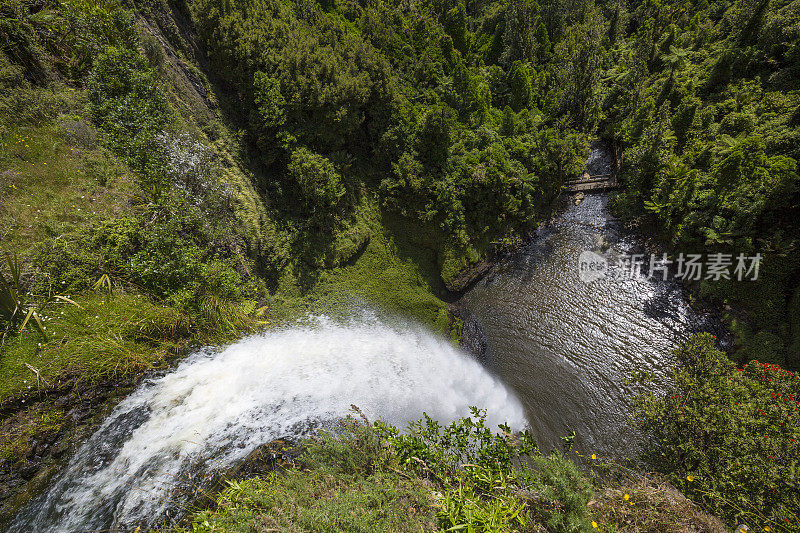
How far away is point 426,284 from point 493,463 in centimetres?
856

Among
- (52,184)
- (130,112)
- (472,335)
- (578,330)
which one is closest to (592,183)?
(578,330)

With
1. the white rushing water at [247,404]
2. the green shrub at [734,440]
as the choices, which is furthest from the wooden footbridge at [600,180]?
the white rushing water at [247,404]

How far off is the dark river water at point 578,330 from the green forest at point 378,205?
0.95 metres

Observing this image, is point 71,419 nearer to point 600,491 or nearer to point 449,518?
point 449,518

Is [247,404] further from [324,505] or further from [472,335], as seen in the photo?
[472,335]

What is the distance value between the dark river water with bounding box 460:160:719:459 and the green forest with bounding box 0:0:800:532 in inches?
37.3

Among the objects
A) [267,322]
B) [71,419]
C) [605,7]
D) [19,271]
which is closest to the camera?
[71,419]

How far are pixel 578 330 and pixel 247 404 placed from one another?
1221cm

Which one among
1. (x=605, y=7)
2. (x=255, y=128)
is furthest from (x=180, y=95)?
(x=605, y=7)

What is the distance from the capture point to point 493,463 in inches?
212

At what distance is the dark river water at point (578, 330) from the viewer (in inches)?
400

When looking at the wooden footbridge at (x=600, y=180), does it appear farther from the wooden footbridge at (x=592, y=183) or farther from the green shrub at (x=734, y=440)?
the green shrub at (x=734, y=440)

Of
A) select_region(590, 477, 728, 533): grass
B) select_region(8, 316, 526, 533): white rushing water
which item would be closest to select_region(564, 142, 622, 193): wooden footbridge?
select_region(8, 316, 526, 533): white rushing water

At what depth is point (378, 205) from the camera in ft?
44.3
